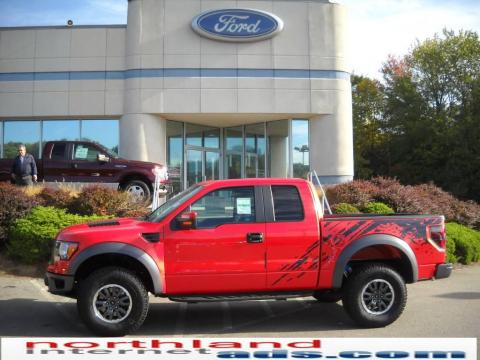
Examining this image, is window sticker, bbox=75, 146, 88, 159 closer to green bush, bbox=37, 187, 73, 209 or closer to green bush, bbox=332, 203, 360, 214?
green bush, bbox=37, 187, 73, 209

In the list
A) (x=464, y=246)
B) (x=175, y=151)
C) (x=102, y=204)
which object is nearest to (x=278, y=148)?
(x=175, y=151)

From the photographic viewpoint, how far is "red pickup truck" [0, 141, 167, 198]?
45.7ft

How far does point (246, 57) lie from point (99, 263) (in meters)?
15.7

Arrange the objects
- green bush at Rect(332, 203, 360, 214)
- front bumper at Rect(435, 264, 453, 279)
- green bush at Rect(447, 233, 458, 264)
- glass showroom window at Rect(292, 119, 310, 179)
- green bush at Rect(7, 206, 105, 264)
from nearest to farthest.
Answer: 1. front bumper at Rect(435, 264, 453, 279)
2. green bush at Rect(7, 206, 105, 264)
3. green bush at Rect(447, 233, 458, 264)
4. green bush at Rect(332, 203, 360, 214)
5. glass showroom window at Rect(292, 119, 310, 179)

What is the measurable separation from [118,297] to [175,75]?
1551cm

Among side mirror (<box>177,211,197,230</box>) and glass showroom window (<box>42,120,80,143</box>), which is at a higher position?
glass showroom window (<box>42,120,80,143</box>)

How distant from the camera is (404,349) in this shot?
3912mm

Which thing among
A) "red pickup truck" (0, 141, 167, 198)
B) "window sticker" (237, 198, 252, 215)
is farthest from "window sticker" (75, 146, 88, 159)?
"window sticker" (237, 198, 252, 215)

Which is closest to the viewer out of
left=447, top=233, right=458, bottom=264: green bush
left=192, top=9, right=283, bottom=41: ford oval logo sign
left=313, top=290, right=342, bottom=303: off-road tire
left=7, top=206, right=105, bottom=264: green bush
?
left=313, top=290, right=342, bottom=303: off-road tire

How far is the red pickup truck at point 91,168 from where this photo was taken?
45.7 feet

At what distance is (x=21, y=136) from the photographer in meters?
21.1

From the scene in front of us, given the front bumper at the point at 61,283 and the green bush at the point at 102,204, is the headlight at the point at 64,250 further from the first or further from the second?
the green bush at the point at 102,204

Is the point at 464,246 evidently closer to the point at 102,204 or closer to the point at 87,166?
the point at 102,204

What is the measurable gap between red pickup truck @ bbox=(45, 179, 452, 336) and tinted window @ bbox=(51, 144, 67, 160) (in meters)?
8.54
